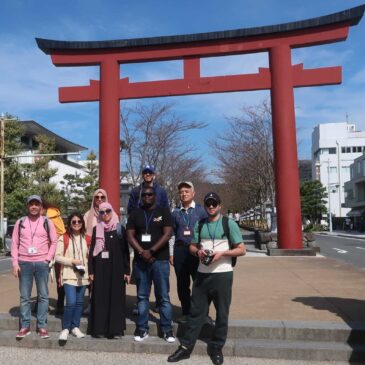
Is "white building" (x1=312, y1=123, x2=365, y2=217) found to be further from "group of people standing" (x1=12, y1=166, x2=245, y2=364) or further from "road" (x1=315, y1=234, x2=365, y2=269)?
"group of people standing" (x1=12, y1=166, x2=245, y2=364)

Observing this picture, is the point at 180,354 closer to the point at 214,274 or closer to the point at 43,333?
the point at 214,274

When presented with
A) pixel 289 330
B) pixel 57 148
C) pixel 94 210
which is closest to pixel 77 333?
pixel 94 210

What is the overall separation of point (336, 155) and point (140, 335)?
255ft

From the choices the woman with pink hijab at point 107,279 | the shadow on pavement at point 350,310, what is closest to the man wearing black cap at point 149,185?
the woman with pink hijab at point 107,279

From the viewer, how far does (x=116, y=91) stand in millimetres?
14820

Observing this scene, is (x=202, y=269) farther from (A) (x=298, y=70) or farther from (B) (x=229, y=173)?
(B) (x=229, y=173)

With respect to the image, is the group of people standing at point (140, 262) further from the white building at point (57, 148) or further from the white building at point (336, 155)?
the white building at point (336, 155)

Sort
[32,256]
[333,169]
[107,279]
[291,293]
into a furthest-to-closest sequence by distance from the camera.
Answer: [333,169], [291,293], [32,256], [107,279]

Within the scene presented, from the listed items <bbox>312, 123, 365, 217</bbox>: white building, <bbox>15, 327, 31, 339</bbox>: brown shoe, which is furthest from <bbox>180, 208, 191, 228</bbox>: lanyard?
<bbox>312, 123, 365, 217</bbox>: white building

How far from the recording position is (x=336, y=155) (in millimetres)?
77750

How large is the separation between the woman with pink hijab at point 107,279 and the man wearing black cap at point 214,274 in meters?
0.84

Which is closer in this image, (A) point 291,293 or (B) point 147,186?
(B) point 147,186

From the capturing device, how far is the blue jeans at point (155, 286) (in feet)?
16.5

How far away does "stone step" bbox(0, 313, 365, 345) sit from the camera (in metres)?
5.02
